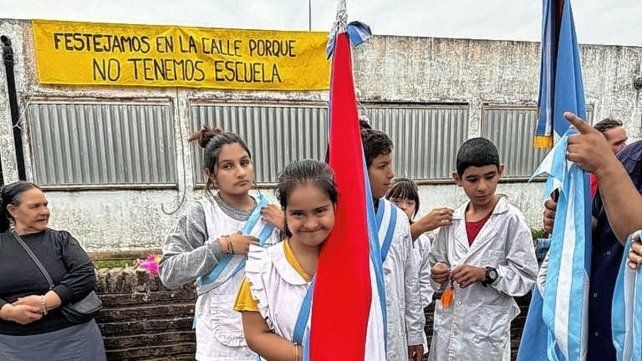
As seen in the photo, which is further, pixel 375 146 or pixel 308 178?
pixel 375 146

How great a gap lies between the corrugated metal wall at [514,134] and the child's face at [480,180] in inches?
148

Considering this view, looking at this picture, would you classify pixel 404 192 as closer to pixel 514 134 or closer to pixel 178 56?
pixel 178 56

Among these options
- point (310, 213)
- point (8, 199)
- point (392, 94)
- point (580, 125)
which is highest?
point (392, 94)

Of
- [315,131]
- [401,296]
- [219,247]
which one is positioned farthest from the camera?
[315,131]

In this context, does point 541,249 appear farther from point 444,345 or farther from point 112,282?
point 112,282

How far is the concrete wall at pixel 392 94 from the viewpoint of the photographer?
461cm

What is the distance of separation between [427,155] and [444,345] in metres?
3.57

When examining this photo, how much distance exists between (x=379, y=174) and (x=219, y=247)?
81 cm

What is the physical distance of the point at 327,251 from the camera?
1.31 metres

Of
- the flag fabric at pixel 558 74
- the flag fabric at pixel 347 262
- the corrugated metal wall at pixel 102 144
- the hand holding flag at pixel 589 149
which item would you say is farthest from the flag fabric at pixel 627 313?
the corrugated metal wall at pixel 102 144

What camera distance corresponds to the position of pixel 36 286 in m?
Answer: 2.56

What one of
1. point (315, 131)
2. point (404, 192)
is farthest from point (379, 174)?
point (315, 131)

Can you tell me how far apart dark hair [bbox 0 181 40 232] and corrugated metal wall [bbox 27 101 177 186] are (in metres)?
2.24

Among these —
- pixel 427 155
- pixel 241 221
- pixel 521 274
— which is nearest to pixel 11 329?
pixel 241 221
